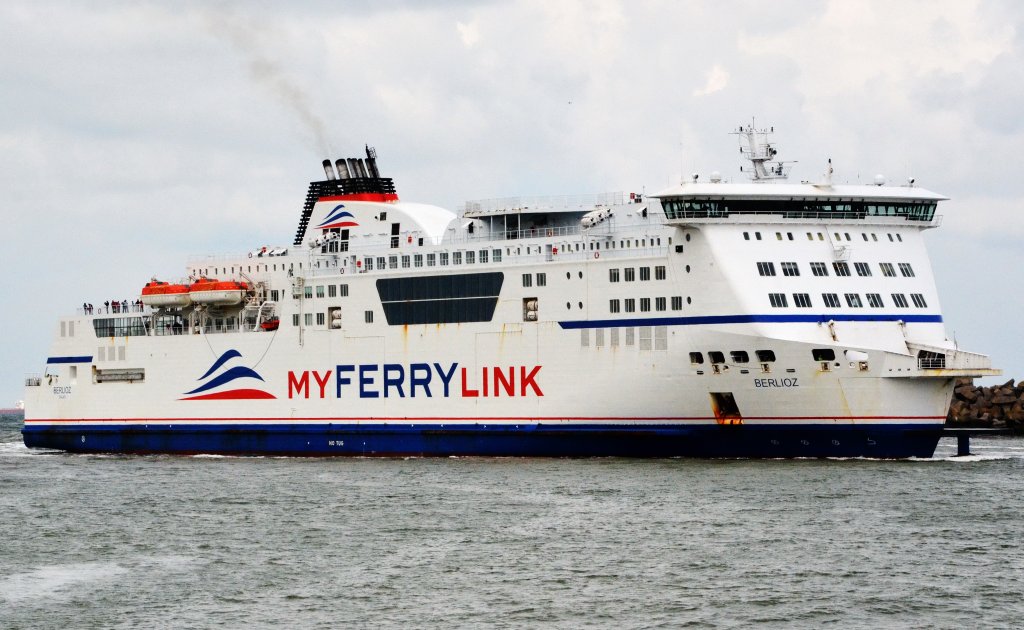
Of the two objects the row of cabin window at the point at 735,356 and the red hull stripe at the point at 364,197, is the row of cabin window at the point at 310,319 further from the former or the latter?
the row of cabin window at the point at 735,356

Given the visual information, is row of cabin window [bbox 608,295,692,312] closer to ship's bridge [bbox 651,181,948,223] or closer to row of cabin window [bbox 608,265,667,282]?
row of cabin window [bbox 608,265,667,282]

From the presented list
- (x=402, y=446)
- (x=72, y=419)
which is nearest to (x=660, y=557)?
(x=402, y=446)

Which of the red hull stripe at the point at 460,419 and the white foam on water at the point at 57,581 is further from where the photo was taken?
the red hull stripe at the point at 460,419

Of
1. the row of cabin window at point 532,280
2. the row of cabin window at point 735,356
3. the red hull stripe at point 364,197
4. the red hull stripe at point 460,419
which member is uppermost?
the red hull stripe at point 364,197

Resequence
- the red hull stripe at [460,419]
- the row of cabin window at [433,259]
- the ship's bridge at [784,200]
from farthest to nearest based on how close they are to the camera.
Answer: the row of cabin window at [433,259], the ship's bridge at [784,200], the red hull stripe at [460,419]

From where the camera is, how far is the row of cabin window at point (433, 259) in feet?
136

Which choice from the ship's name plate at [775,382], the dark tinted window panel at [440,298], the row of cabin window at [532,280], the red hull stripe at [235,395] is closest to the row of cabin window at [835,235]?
the ship's name plate at [775,382]

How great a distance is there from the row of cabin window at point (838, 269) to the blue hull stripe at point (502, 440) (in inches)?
156

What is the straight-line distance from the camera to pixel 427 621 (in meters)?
20.8

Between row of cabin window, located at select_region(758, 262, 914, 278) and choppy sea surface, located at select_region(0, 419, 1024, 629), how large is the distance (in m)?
4.88

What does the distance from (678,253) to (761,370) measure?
12.8ft

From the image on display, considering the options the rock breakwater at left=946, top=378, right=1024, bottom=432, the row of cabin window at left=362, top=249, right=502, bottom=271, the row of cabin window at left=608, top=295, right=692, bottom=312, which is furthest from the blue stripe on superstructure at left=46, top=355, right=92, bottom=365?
the rock breakwater at left=946, top=378, right=1024, bottom=432

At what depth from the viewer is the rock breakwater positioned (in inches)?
2547

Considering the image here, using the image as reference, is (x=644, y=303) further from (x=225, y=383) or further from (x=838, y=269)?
(x=225, y=383)
